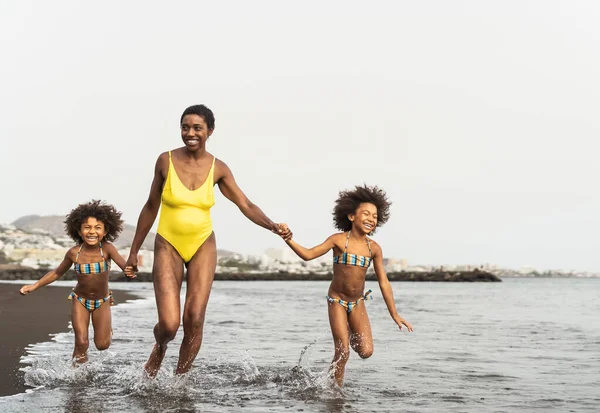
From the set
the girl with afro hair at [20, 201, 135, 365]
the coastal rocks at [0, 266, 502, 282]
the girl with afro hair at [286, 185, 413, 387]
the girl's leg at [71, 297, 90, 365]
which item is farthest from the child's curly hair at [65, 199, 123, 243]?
the coastal rocks at [0, 266, 502, 282]

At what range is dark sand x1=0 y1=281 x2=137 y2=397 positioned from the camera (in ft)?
26.3

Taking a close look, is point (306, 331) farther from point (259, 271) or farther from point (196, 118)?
point (259, 271)

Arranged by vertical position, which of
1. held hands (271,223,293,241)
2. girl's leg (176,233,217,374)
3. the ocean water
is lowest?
the ocean water

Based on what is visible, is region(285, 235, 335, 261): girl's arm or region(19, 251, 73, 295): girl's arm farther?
region(19, 251, 73, 295): girl's arm

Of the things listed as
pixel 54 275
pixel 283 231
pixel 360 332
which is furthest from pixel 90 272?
pixel 360 332

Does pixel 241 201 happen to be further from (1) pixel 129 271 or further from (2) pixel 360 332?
(2) pixel 360 332

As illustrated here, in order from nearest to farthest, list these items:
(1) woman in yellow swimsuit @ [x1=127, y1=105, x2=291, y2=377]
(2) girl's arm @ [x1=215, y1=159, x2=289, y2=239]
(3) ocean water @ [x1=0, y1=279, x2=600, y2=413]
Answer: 1. (3) ocean water @ [x1=0, y1=279, x2=600, y2=413]
2. (1) woman in yellow swimsuit @ [x1=127, y1=105, x2=291, y2=377]
3. (2) girl's arm @ [x1=215, y1=159, x2=289, y2=239]

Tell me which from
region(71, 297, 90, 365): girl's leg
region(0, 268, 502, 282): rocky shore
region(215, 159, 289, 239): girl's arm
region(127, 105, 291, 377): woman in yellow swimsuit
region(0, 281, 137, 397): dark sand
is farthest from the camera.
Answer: region(0, 268, 502, 282): rocky shore

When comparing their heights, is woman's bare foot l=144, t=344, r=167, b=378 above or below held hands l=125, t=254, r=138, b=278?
below

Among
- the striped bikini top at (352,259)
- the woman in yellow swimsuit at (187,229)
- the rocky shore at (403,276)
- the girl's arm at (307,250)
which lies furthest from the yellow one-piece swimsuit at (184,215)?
the rocky shore at (403,276)

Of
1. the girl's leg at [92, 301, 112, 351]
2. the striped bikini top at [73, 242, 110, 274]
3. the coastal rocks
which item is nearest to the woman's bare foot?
the girl's leg at [92, 301, 112, 351]

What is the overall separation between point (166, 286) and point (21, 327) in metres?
7.38

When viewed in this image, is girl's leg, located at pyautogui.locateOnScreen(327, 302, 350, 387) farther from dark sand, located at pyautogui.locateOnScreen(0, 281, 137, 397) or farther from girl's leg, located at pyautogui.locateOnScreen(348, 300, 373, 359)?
dark sand, located at pyautogui.locateOnScreen(0, 281, 137, 397)

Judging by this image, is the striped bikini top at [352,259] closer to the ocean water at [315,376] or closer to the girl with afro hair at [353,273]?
the girl with afro hair at [353,273]
